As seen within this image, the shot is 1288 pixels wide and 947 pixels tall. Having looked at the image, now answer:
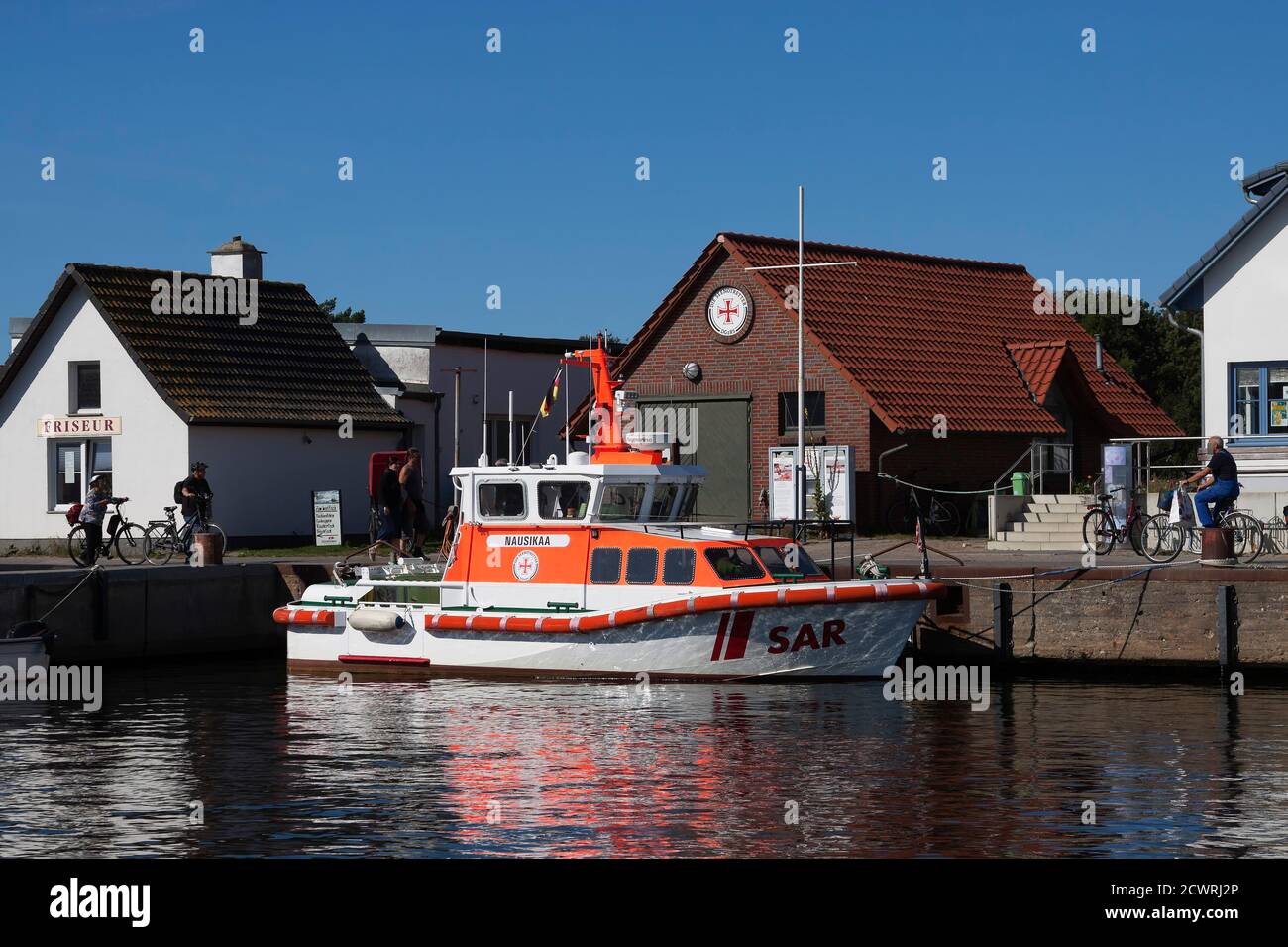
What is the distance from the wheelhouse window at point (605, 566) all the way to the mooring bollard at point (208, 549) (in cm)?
821

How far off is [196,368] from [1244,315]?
21.1 metres

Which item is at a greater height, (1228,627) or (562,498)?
(562,498)

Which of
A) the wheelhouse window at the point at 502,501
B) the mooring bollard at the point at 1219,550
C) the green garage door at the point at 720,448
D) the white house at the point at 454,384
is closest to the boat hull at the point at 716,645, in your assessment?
the wheelhouse window at the point at 502,501

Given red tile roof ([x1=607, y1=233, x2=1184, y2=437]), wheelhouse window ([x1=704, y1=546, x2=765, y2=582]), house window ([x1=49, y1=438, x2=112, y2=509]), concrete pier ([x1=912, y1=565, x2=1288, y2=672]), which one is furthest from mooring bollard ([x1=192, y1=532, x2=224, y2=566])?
red tile roof ([x1=607, y1=233, x2=1184, y2=437])

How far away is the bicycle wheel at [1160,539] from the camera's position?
26.3m

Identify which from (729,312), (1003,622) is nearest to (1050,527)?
(1003,622)

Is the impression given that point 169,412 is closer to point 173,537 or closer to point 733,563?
point 173,537

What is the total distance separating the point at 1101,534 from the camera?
1131 inches

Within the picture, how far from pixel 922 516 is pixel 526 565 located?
45.9ft

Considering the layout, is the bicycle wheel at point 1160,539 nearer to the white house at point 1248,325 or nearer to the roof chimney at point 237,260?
the white house at point 1248,325

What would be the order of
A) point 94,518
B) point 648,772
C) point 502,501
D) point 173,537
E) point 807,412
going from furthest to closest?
point 807,412 → point 173,537 → point 94,518 → point 502,501 → point 648,772

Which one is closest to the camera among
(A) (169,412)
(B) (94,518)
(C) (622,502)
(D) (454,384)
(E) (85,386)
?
(C) (622,502)
